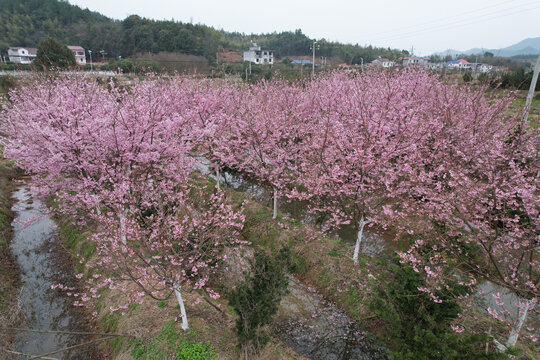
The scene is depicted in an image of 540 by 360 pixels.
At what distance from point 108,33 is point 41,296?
77.0m

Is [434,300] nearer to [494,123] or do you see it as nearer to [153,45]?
[494,123]

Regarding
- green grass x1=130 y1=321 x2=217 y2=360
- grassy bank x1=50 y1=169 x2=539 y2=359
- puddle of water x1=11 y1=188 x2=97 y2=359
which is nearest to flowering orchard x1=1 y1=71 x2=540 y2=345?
green grass x1=130 y1=321 x2=217 y2=360

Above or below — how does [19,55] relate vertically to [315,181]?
above

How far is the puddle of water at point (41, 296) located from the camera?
7.70 meters

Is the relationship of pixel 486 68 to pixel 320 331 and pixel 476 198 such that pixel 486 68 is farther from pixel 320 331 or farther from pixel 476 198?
pixel 320 331

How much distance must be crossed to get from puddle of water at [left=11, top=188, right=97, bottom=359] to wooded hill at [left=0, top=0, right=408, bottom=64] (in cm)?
5718

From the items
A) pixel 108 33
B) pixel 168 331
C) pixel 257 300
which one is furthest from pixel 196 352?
pixel 108 33

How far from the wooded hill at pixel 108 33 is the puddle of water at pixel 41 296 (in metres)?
57.2

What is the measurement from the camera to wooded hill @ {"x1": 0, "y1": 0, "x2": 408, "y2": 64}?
63.1 meters

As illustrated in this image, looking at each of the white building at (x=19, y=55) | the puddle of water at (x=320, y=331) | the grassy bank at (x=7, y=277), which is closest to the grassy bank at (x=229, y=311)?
the puddle of water at (x=320, y=331)

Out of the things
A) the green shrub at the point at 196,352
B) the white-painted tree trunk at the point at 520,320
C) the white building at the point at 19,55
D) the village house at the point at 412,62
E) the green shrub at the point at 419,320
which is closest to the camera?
the green shrub at the point at 419,320

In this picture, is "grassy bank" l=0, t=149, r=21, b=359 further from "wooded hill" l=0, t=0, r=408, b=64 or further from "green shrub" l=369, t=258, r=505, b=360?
"wooded hill" l=0, t=0, r=408, b=64

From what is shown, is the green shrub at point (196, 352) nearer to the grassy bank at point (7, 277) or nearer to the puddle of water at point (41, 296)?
the puddle of water at point (41, 296)

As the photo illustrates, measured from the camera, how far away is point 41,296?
9.29 m
